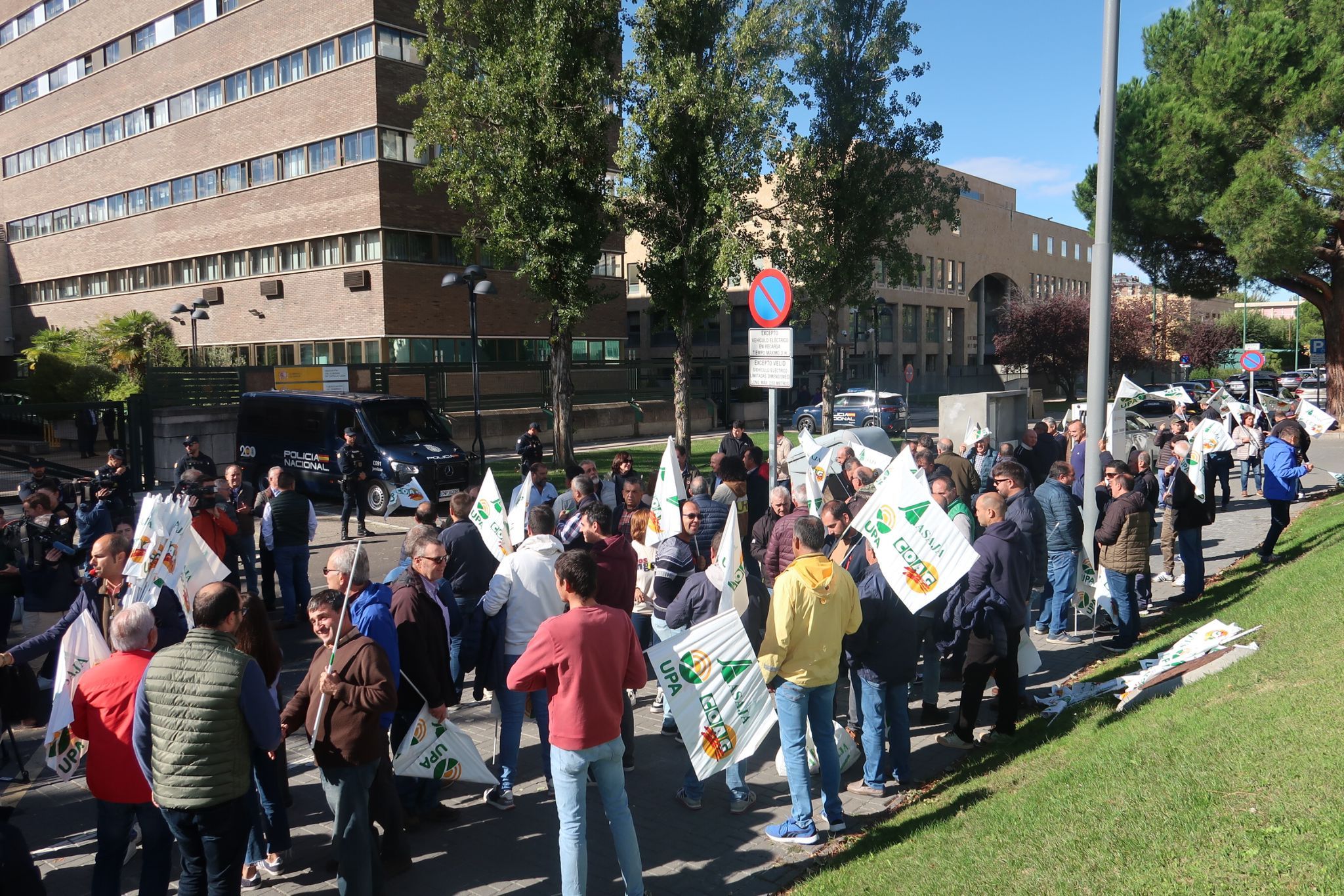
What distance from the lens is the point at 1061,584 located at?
9.62m

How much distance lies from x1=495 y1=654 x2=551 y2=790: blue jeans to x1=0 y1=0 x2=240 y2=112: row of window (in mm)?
35971

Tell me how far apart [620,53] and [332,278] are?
13.8 metres

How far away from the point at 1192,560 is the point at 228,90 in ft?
117

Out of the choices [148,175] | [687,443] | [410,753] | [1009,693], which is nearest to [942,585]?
[1009,693]

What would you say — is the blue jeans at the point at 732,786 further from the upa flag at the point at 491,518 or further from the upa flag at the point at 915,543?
the upa flag at the point at 491,518

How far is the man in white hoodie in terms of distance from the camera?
6.03 meters

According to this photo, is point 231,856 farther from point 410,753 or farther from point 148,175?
point 148,175

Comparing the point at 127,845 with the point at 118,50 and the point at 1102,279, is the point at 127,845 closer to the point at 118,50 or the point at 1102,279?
the point at 1102,279

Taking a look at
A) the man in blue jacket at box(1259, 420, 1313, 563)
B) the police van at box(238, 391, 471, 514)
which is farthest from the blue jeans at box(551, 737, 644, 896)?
the police van at box(238, 391, 471, 514)

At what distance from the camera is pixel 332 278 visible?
104 ft

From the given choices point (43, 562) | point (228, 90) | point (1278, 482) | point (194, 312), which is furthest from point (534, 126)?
point (228, 90)

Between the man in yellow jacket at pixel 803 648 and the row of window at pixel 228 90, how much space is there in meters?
23.9

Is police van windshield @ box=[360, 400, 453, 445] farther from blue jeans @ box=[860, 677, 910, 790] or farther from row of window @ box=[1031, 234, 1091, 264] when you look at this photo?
row of window @ box=[1031, 234, 1091, 264]

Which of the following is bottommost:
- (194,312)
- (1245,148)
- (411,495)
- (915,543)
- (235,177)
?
(411,495)
